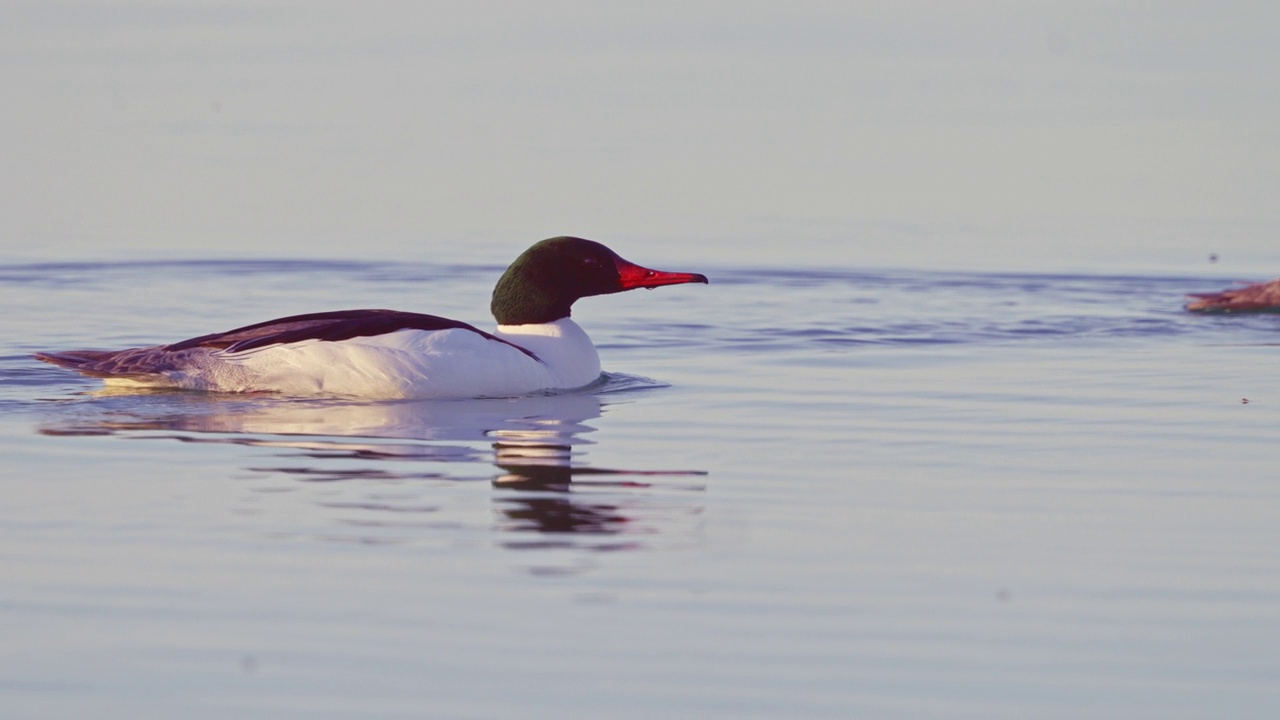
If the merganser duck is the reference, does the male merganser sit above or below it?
below

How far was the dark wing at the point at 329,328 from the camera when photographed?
36.7 ft

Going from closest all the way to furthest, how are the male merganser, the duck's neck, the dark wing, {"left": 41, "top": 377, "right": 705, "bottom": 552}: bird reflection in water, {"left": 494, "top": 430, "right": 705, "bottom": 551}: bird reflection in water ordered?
{"left": 494, "top": 430, "right": 705, "bottom": 551}: bird reflection in water → {"left": 41, "top": 377, "right": 705, "bottom": 552}: bird reflection in water → the male merganser → the dark wing → the duck's neck

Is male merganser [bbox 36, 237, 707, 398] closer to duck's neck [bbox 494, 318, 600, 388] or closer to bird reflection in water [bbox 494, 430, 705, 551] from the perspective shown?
duck's neck [bbox 494, 318, 600, 388]

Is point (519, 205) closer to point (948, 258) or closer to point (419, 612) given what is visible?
point (948, 258)

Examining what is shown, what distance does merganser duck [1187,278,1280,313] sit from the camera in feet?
52.2

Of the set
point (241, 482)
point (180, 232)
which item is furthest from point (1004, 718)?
point (180, 232)

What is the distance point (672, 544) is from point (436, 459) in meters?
2.09

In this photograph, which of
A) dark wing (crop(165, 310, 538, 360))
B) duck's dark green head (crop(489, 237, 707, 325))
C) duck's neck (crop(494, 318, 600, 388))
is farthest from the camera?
duck's dark green head (crop(489, 237, 707, 325))

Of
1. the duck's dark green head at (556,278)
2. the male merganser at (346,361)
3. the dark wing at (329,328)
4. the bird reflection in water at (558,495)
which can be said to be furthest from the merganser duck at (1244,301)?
the bird reflection in water at (558,495)

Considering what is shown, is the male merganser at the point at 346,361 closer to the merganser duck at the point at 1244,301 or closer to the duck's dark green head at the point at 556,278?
the duck's dark green head at the point at 556,278

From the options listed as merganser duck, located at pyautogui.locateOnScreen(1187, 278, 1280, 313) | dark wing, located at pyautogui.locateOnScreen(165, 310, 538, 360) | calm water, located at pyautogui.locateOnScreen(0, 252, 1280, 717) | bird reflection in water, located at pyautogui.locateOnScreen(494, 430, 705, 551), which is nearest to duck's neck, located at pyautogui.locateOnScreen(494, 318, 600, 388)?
calm water, located at pyautogui.locateOnScreen(0, 252, 1280, 717)

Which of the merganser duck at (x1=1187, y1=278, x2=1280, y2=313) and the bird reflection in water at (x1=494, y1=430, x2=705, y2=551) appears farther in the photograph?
the merganser duck at (x1=1187, y1=278, x2=1280, y2=313)

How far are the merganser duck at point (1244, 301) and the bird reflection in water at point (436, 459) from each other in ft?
A: 19.3

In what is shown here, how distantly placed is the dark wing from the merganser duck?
6.93 metres
